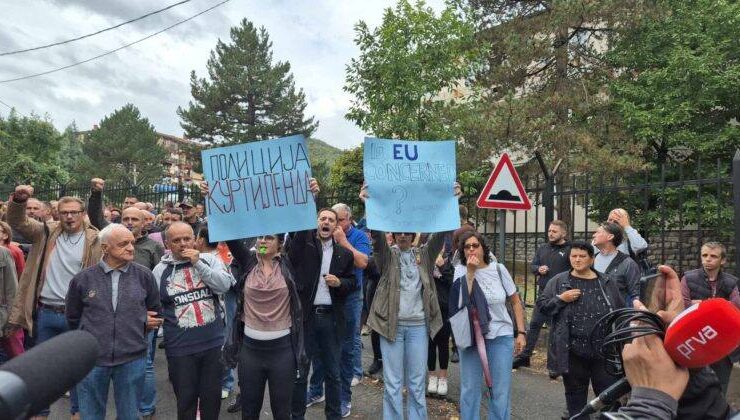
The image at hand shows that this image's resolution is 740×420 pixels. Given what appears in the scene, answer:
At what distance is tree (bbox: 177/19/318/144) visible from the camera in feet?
116

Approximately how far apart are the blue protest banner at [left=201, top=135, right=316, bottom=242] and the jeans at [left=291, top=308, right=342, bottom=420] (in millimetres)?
992

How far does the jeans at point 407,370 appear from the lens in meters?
4.20

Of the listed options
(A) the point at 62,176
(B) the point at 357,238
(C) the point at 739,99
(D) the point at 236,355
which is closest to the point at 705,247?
(B) the point at 357,238

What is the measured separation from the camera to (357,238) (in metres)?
5.58

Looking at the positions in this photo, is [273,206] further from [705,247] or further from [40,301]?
[705,247]

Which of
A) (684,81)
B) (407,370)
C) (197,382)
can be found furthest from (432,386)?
(684,81)

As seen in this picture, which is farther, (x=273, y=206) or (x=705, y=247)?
(x=705, y=247)

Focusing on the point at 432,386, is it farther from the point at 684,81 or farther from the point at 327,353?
the point at 684,81

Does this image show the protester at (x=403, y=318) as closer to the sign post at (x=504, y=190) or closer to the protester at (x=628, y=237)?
the sign post at (x=504, y=190)

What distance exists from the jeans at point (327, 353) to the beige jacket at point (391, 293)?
0.45m

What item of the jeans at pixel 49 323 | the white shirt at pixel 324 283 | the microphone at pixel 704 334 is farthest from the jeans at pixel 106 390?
the microphone at pixel 704 334

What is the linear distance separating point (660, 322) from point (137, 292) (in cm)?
341

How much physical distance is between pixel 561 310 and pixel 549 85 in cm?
1318

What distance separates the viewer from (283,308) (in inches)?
154
